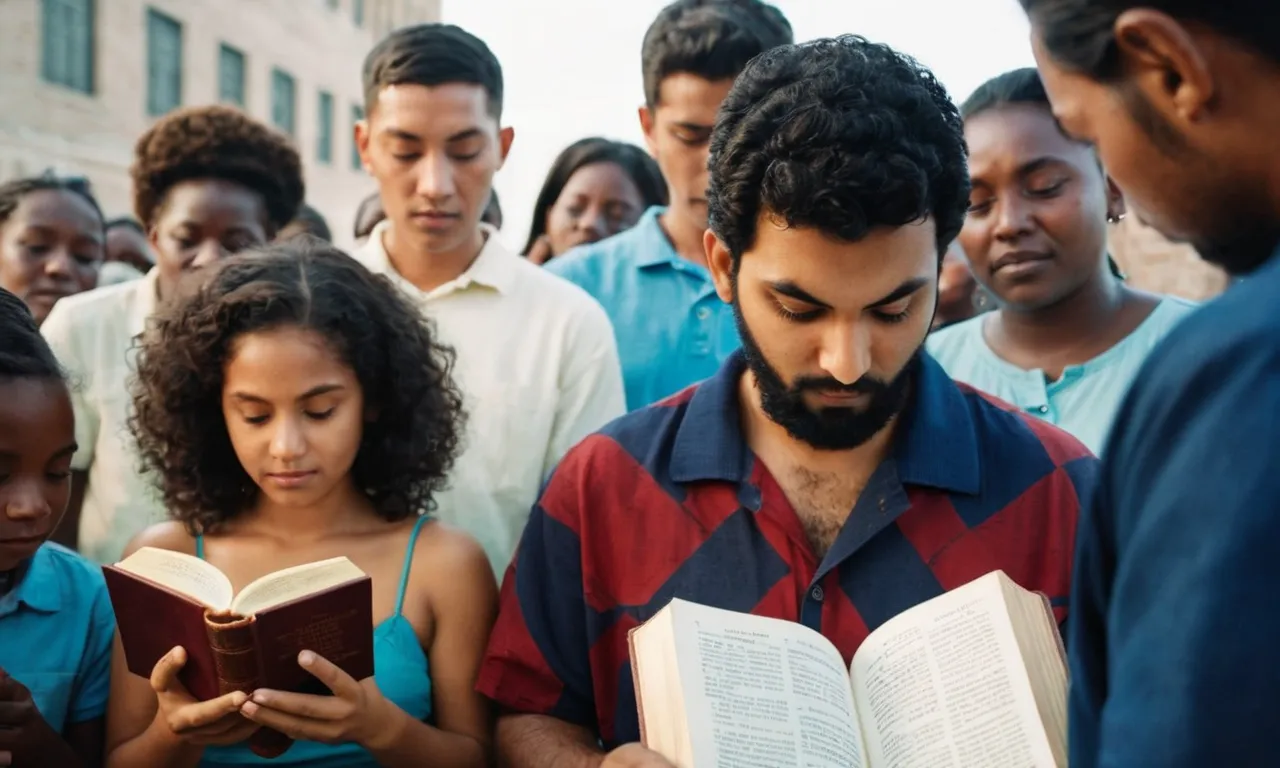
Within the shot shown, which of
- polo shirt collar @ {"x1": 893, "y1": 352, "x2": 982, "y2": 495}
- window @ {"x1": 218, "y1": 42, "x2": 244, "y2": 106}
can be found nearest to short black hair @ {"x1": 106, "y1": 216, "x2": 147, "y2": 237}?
polo shirt collar @ {"x1": 893, "y1": 352, "x2": 982, "y2": 495}

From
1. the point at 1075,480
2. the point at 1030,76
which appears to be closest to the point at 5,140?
the point at 1030,76

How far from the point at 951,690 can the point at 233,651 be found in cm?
117

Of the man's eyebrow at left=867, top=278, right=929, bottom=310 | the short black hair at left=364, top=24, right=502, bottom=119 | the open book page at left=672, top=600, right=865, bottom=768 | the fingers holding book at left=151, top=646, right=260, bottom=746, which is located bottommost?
the fingers holding book at left=151, top=646, right=260, bottom=746

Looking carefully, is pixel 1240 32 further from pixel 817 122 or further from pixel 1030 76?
pixel 1030 76

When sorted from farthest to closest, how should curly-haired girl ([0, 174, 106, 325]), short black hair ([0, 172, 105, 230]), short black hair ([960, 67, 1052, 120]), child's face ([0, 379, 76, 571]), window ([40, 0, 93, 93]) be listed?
window ([40, 0, 93, 93])
short black hair ([0, 172, 105, 230])
curly-haired girl ([0, 174, 106, 325])
short black hair ([960, 67, 1052, 120])
child's face ([0, 379, 76, 571])

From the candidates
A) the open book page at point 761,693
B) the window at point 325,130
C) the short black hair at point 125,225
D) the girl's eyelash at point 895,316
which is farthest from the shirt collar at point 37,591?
the window at point 325,130

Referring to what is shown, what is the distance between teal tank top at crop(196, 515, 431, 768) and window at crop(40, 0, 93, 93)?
16.1 meters

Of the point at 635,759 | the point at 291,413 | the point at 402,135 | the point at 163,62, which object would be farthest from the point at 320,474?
the point at 163,62

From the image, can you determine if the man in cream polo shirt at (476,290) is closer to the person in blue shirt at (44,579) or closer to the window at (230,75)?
the person in blue shirt at (44,579)

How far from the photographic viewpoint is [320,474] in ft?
8.63

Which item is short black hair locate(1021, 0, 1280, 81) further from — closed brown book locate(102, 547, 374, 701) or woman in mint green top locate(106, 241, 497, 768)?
woman in mint green top locate(106, 241, 497, 768)

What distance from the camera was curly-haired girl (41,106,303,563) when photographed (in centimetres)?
322

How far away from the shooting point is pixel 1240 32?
1126mm

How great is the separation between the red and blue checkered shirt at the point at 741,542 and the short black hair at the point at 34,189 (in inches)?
134
